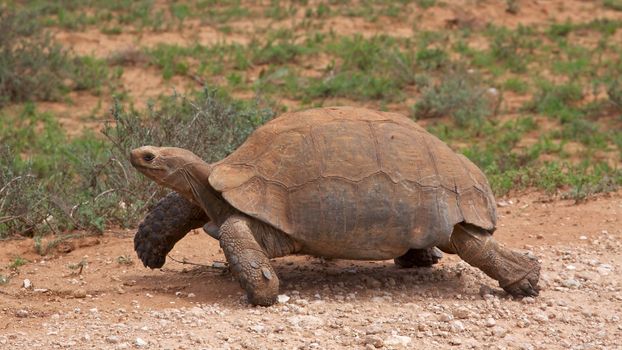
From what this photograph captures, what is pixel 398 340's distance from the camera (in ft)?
17.6

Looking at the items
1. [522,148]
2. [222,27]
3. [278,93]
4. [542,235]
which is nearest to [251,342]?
[542,235]

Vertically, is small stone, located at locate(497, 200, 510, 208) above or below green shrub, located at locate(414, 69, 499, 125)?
above

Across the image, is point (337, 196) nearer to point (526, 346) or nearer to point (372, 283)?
point (372, 283)

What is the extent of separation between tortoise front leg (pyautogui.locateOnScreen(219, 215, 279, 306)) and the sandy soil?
90mm

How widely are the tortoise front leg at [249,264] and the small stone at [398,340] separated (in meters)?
0.80

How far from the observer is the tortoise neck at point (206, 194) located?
616cm

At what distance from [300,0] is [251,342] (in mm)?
12041

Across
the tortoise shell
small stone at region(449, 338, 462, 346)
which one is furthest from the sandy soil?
the tortoise shell

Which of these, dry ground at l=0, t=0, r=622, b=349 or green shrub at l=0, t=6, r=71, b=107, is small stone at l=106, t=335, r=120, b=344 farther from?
green shrub at l=0, t=6, r=71, b=107

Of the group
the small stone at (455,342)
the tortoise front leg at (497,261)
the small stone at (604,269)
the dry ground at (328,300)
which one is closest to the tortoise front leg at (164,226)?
the dry ground at (328,300)

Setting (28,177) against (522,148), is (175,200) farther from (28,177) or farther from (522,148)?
(522,148)

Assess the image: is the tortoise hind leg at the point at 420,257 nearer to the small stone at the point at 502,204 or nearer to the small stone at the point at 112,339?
the small stone at the point at 502,204

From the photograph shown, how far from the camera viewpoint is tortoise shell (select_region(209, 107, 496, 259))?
19.5 feet

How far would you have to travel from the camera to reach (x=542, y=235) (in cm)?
777
